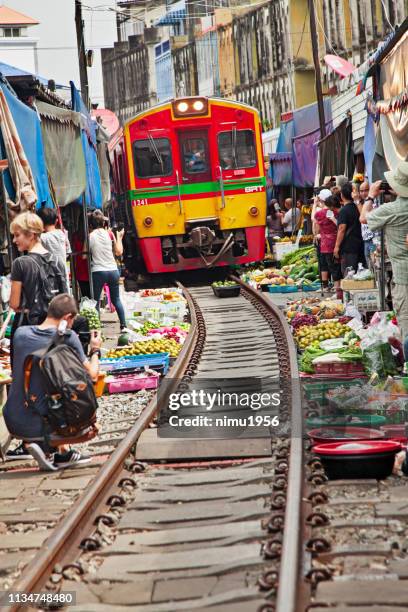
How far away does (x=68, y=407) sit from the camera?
7422mm

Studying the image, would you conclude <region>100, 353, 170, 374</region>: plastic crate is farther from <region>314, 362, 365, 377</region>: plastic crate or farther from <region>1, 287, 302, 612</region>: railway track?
<region>1, 287, 302, 612</region>: railway track

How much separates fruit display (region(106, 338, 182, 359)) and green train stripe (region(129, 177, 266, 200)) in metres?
9.80

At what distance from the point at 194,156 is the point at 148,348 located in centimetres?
1110

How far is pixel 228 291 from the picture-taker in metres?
21.4

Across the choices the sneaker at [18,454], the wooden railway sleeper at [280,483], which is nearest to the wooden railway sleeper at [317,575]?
the wooden railway sleeper at [280,483]

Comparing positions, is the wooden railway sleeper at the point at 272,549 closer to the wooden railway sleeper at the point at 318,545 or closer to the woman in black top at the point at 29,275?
the wooden railway sleeper at the point at 318,545

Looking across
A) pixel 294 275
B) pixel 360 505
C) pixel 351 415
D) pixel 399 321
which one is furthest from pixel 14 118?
pixel 294 275

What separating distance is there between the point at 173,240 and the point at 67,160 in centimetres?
908

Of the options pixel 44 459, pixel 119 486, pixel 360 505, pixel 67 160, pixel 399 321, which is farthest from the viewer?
pixel 67 160

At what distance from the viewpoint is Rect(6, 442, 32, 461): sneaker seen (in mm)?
8376

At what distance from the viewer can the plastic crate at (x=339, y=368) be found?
10.6m

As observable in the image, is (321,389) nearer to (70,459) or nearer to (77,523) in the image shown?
(70,459)

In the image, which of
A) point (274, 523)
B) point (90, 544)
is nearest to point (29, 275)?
point (90, 544)

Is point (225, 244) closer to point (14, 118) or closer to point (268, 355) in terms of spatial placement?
point (268, 355)
